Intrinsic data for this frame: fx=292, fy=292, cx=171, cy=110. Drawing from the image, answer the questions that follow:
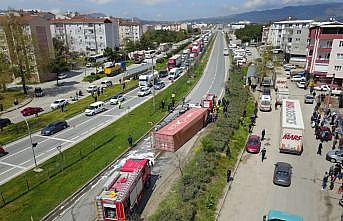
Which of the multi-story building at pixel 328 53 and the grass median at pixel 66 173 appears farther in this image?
the multi-story building at pixel 328 53

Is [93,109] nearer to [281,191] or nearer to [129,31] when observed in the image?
[281,191]

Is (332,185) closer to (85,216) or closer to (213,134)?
(213,134)

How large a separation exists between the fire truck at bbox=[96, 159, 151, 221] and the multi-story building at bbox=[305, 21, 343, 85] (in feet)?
147

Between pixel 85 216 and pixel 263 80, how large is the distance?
45117mm

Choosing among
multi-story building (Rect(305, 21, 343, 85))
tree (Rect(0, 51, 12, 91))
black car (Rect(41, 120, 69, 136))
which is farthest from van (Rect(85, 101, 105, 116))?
multi-story building (Rect(305, 21, 343, 85))

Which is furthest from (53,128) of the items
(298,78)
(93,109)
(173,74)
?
(298,78)

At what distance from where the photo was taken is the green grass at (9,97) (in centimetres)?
4966

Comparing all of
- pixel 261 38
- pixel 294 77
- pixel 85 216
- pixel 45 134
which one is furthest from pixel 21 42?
pixel 261 38

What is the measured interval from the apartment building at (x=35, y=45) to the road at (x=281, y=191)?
154 ft

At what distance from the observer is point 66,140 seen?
33438mm

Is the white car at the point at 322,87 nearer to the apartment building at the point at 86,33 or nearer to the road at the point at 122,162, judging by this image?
the road at the point at 122,162

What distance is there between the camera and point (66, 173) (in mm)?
25359

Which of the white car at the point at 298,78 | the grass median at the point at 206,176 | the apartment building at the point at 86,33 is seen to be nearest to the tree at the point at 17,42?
the grass median at the point at 206,176

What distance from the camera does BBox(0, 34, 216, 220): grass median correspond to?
20.9 meters
